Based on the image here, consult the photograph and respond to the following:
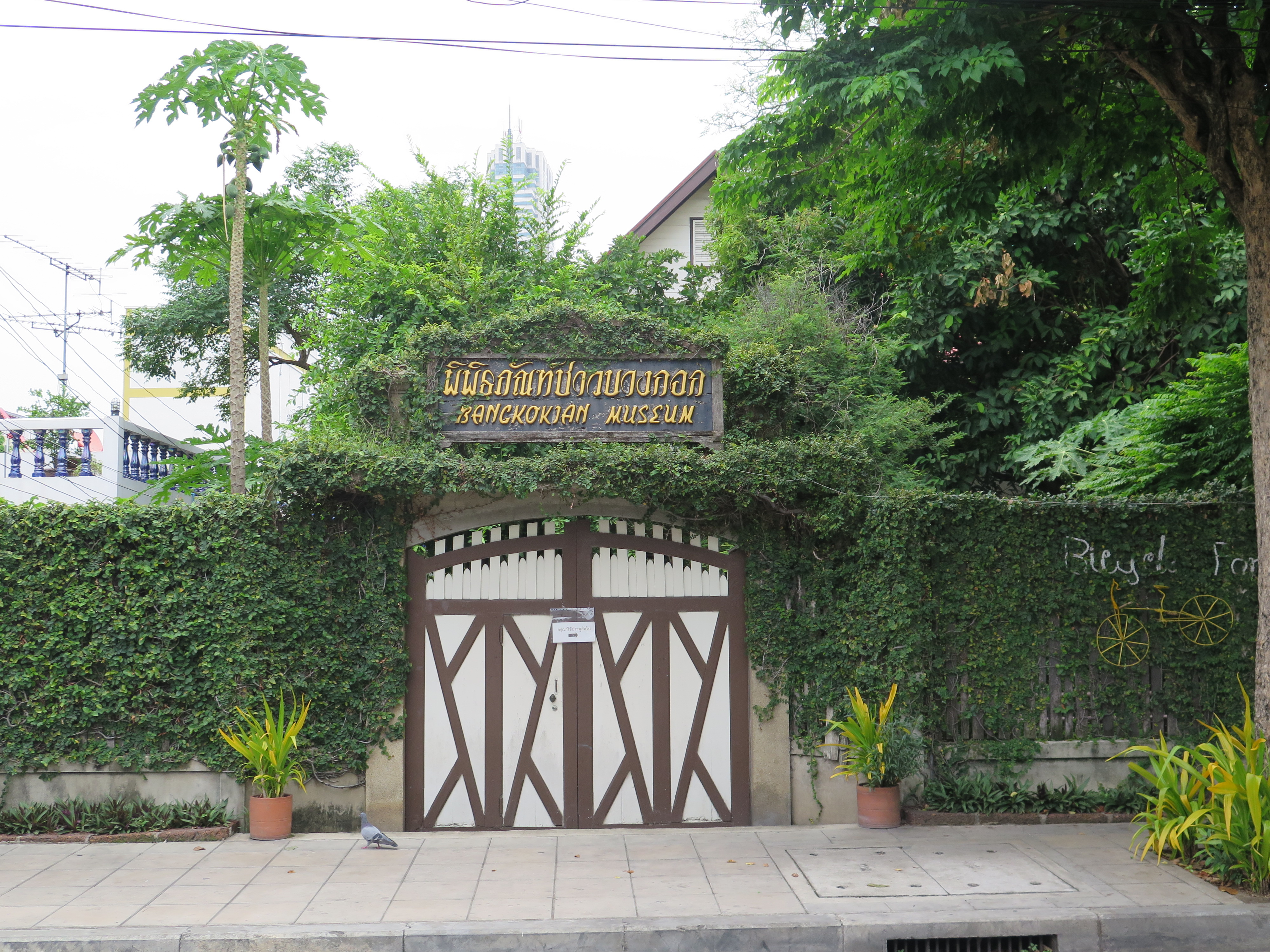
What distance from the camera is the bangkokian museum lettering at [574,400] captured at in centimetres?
865

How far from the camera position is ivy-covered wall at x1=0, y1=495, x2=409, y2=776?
319 inches

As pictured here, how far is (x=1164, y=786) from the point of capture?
6895mm

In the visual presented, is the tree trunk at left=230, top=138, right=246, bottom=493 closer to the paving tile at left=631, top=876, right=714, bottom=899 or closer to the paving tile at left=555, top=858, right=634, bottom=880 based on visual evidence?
the paving tile at left=555, top=858, right=634, bottom=880

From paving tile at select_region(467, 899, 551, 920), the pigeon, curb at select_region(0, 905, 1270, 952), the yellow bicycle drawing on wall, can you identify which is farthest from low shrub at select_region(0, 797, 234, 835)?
the yellow bicycle drawing on wall

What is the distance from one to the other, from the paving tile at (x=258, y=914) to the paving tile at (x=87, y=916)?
0.57 meters

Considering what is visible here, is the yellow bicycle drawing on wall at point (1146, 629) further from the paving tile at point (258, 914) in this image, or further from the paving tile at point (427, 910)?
the paving tile at point (258, 914)

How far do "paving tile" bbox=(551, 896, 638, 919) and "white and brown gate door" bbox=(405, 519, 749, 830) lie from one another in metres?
2.12

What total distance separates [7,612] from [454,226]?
9.65 meters

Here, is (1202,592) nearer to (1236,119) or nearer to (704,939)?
(1236,119)

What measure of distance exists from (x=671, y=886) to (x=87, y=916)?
3644mm

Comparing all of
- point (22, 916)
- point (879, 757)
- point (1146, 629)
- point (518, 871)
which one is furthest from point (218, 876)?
point (1146, 629)

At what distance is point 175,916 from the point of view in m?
6.20

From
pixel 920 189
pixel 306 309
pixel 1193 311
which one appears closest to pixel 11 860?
pixel 920 189

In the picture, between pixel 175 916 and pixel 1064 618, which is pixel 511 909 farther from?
pixel 1064 618
